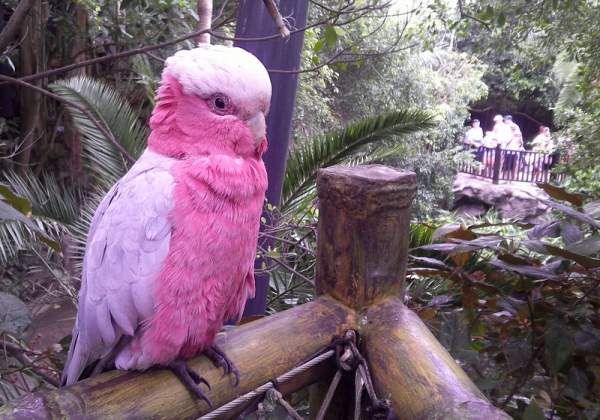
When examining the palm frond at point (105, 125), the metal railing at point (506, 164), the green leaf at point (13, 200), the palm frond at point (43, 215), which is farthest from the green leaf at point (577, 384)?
the metal railing at point (506, 164)

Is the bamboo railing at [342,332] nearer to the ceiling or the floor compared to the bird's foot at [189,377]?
nearer to the ceiling

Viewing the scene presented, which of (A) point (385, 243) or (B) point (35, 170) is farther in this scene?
(B) point (35, 170)

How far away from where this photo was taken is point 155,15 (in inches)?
158

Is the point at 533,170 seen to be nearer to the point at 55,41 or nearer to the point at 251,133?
the point at 55,41

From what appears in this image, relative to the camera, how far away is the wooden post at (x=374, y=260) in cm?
100

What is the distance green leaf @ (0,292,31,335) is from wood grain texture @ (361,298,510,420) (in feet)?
2.61

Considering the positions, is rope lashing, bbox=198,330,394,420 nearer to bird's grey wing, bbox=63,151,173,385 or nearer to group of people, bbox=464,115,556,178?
bird's grey wing, bbox=63,151,173,385

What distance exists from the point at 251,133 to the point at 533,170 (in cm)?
1339

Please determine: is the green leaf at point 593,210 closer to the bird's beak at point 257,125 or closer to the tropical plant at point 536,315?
the tropical plant at point 536,315

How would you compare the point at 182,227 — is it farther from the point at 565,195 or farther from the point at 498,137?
the point at 498,137

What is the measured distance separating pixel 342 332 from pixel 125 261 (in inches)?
18.3

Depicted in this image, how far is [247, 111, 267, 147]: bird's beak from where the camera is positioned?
1.19 m

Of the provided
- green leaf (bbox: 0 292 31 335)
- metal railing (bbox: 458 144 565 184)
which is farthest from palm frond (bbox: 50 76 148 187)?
metal railing (bbox: 458 144 565 184)

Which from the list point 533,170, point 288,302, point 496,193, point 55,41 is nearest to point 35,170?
point 55,41
